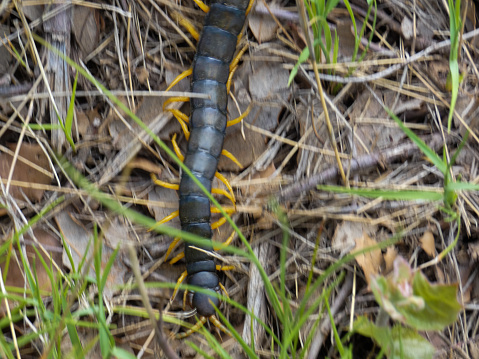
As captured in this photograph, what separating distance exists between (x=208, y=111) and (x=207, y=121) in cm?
8

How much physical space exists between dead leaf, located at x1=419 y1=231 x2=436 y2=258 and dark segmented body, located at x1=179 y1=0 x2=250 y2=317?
1.46m

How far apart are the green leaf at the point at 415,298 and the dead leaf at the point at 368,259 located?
0.60 metres

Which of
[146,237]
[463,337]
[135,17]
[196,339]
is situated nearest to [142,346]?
[196,339]

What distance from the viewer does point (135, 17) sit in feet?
11.2

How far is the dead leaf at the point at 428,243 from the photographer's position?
307cm

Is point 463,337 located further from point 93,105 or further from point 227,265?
point 93,105

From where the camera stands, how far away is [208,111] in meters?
3.39

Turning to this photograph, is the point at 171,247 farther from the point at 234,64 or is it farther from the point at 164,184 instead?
the point at 234,64

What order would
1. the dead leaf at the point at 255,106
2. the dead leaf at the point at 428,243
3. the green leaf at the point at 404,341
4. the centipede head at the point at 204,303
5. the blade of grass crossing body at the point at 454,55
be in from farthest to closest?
the dead leaf at the point at 255,106, the centipede head at the point at 204,303, the dead leaf at the point at 428,243, the blade of grass crossing body at the point at 454,55, the green leaf at the point at 404,341

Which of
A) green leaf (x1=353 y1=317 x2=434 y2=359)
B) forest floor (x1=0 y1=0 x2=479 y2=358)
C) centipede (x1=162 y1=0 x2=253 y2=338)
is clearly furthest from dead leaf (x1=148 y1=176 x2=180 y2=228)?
green leaf (x1=353 y1=317 x2=434 y2=359)

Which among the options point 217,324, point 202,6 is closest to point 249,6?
point 202,6

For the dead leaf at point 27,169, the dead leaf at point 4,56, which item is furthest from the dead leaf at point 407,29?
the dead leaf at point 4,56

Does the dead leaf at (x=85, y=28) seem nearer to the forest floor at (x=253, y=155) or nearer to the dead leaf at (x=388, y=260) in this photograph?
the forest floor at (x=253, y=155)

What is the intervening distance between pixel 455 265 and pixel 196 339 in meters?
1.86
